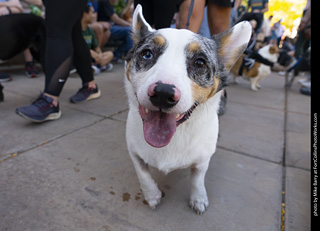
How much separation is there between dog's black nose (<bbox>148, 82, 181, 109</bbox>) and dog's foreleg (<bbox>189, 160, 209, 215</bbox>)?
69 centimetres

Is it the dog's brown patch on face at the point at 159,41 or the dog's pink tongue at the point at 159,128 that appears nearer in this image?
the dog's pink tongue at the point at 159,128

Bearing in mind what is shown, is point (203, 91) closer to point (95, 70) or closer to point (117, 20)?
point (95, 70)

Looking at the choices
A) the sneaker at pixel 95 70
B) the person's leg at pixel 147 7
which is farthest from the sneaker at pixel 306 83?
the sneaker at pixel 95 70

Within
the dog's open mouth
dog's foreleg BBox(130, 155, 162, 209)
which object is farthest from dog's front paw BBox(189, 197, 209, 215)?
the dog's open mouth

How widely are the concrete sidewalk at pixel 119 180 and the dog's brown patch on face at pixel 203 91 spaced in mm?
856

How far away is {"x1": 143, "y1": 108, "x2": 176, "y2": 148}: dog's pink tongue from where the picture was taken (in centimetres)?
138

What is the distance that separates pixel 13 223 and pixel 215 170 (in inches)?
66.4

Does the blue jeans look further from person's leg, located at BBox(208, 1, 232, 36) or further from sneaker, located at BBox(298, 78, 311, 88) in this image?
sneaker, located at BBox(298, 78, 311, 88)

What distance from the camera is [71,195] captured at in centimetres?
171

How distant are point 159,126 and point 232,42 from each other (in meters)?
0.89

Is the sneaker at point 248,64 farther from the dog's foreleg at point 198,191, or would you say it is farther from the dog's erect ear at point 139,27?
the dog's foreleg at point 198,191

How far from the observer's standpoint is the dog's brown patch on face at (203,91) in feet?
4.65
